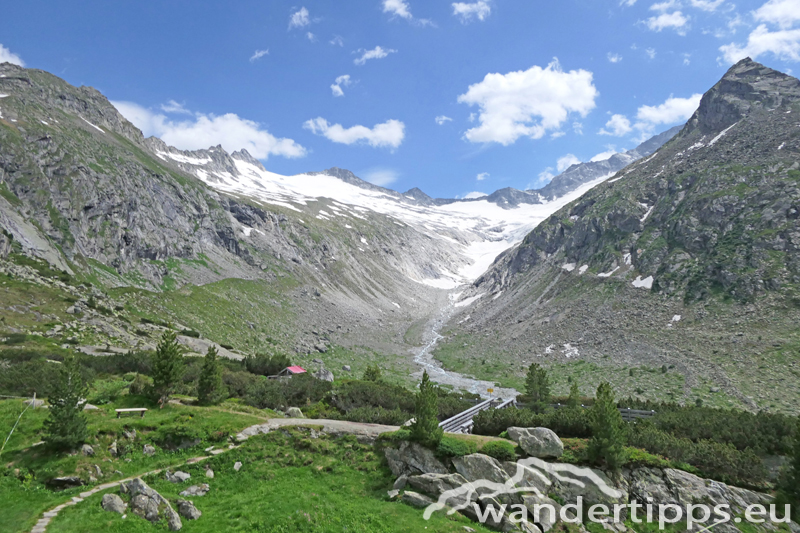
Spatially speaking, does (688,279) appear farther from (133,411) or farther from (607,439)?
(133,411)

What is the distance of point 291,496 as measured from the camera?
17.7 m

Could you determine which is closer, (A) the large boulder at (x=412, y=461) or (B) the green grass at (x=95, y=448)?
(B) the green grass at (x=95, y=448)

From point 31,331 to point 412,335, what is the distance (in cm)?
7302

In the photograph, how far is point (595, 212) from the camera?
102750 mm

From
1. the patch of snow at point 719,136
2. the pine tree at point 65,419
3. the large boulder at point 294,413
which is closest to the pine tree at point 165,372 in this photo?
the pine tree at point 65,419

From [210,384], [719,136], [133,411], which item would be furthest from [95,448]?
[719,136]

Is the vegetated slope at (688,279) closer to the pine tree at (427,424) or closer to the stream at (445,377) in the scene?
the stream at (445,377)

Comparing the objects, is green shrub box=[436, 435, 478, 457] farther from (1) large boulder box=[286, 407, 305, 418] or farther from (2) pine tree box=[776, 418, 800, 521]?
(2) pine tree box=[776, 418, 800, 521]

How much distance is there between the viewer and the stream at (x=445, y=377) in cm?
4925

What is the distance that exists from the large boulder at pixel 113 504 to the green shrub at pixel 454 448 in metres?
14.5

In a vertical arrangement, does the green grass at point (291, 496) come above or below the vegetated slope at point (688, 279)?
below

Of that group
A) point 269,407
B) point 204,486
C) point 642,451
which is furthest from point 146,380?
point 642,451

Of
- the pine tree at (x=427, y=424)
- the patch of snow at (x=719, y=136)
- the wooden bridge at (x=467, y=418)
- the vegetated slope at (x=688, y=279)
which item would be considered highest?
the patch of snow at (x=719, y=136)

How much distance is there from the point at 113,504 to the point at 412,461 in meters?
13.6
